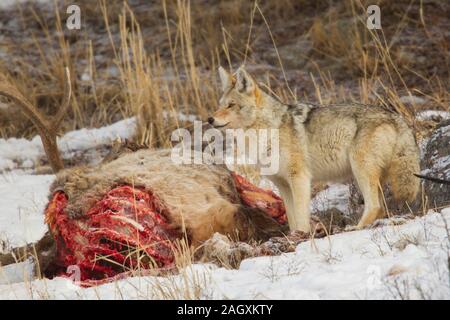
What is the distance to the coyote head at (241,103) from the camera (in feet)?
21.5

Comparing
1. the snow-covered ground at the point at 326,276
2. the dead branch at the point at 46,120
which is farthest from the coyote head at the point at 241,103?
the snow-covered ground at the point at 326,276

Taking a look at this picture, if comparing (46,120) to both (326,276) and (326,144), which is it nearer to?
(326,144)

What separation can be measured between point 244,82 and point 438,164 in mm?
1569

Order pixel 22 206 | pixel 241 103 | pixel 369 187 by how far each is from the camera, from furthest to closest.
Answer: pixel 22 206 < pixel 241 103 < pixel 369 187

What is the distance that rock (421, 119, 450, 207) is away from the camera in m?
6.18

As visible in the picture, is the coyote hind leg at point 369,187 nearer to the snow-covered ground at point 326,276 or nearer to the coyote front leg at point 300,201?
the coyote front leg at point 300,201

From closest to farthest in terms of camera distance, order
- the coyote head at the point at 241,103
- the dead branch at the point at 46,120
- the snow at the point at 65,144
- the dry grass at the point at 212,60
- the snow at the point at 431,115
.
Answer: the coyote head at the point at 241,103
the dead branch at the point at 46,120
the snow at the point at 431,115
the dry grass at the point at 212,60
the snow at the point at 65,144

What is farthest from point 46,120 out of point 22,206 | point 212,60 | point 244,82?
point 212,60

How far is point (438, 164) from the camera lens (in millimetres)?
6473

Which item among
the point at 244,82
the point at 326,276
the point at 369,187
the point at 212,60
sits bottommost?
the point at 326,276

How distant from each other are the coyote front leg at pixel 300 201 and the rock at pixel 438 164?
85 cm

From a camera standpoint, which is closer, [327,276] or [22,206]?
[327,276]

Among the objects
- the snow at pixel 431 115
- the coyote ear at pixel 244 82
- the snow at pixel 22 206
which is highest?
the coyote ear at pixel 244 82

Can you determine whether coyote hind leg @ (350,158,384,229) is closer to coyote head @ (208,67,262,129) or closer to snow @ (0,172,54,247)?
coyote head @ (208,67,262,129)
